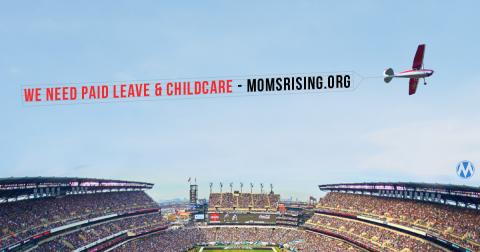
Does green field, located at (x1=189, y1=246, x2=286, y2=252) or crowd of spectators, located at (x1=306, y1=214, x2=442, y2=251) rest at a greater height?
crowd of spectators, located at (x1=306, y1=214, x2=442, y2=251)

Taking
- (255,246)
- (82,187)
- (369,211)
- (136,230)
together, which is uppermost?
(82,187)

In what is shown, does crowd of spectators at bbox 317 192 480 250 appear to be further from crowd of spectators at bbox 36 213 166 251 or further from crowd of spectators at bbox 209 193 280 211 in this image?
crowd of spectators at bbox 36 213 166 251

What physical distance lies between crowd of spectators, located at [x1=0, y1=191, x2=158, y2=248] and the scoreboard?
102 feet

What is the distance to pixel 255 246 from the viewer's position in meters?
104

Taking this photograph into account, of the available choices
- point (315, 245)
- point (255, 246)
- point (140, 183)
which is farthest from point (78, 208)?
point (315, 245)

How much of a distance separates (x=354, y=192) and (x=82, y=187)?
79723 mm

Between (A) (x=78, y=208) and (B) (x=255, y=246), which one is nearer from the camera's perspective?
(A) (x=78, y=208)

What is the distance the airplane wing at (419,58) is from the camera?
30.6 m

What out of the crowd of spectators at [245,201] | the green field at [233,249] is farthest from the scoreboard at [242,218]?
the green field at [233,249]

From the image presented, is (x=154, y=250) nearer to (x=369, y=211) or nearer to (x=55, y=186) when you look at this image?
(x=55, y=186)

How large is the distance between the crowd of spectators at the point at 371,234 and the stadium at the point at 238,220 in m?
0.23

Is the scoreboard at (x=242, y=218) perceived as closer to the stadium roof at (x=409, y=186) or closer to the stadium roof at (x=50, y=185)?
the stadium roof at (x=409, y=186)

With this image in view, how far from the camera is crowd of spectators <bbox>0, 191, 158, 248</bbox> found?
187 ft

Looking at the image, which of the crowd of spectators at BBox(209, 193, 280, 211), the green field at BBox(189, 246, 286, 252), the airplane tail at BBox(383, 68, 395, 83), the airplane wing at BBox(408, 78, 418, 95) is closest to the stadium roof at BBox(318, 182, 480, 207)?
the crowd of spectators at BBox(209, 193, 280, 211)
